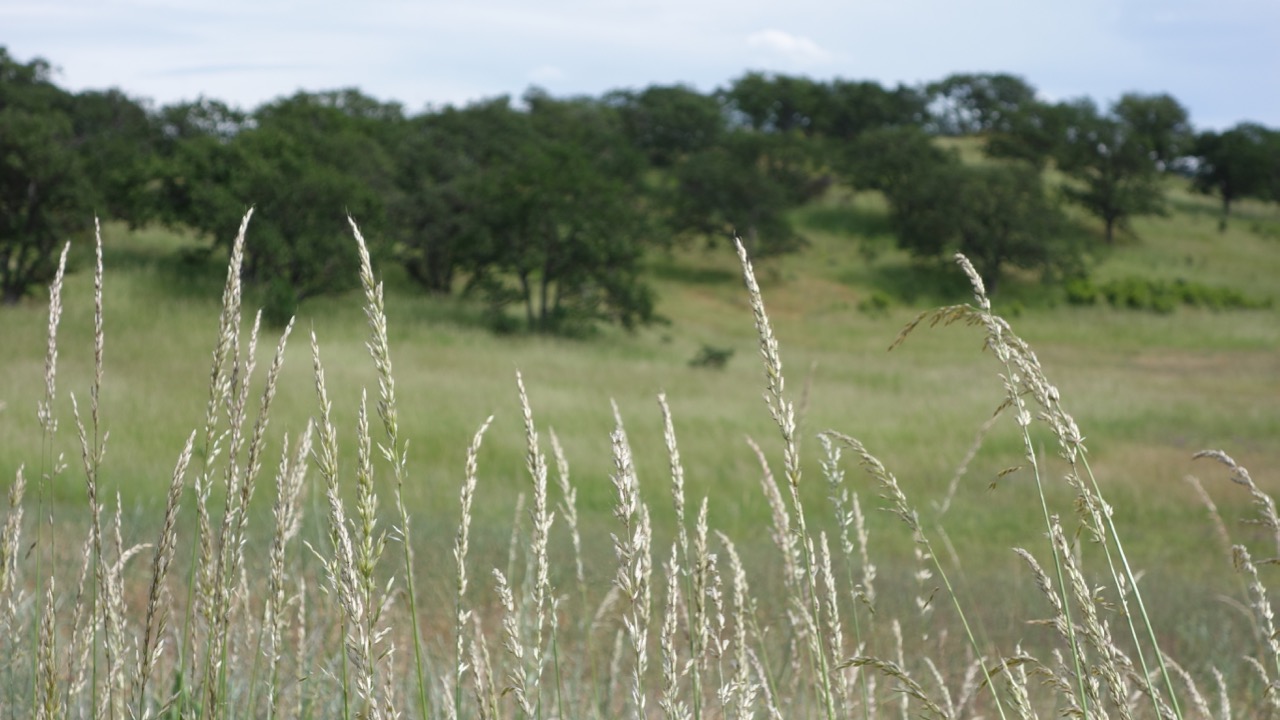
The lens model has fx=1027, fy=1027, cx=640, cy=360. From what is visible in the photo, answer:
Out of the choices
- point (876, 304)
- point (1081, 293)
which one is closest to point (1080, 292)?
point (1081, 293)

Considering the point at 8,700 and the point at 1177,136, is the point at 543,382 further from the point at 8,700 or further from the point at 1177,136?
the point at 1177,136

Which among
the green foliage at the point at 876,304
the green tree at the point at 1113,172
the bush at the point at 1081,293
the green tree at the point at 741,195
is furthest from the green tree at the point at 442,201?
the green tree at the point at 1113,172

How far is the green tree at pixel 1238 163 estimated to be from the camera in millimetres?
61875

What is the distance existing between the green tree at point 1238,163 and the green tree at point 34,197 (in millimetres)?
56820

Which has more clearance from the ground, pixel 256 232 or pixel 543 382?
pixel 256 232

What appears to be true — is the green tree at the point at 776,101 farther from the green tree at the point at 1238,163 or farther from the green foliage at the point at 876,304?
the green foliage at the point at 876,304

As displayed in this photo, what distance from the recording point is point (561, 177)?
3294cm

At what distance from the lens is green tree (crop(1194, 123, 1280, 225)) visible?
203 feet

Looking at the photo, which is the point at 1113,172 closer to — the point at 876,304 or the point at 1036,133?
the point at 1036,133

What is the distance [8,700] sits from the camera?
273 cm

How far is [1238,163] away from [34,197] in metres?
64.4

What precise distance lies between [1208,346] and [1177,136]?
86.7 ft

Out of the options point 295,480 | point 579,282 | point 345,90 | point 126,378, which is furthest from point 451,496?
point 345,90

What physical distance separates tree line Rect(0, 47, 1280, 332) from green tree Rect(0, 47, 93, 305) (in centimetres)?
6
